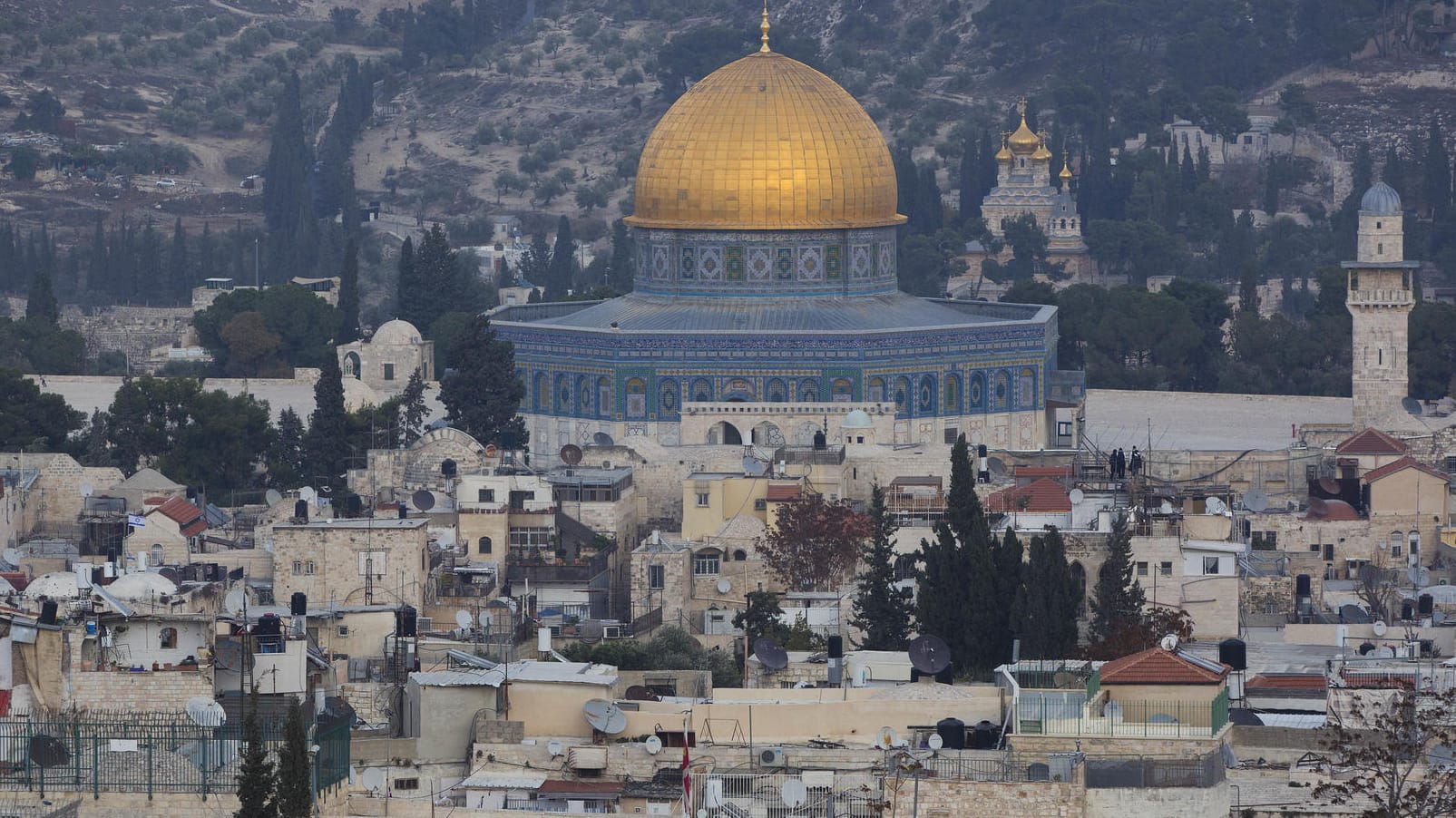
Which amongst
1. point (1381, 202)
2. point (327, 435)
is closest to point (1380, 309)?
point (1381, 202)

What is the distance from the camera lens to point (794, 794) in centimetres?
2839

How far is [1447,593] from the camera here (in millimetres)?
43219

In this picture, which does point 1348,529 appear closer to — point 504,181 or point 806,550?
point 806,550

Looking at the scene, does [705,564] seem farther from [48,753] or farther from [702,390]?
[48,753]

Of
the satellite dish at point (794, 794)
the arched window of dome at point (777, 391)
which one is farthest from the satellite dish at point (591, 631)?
the arched window of dome at point (777, 391)

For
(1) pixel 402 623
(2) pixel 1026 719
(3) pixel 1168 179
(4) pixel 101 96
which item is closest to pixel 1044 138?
(3) pixel 1168 179

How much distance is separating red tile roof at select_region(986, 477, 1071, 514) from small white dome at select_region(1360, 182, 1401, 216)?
1297 cm

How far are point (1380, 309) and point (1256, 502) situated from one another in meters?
11.2

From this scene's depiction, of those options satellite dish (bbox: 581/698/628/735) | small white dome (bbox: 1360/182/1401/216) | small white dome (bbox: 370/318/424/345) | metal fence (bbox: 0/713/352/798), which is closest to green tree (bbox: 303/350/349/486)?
small white dome (bbox: 370/318/424/345)

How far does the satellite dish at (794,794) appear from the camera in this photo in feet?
93.0

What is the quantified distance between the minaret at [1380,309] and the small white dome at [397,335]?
1498 centimetres

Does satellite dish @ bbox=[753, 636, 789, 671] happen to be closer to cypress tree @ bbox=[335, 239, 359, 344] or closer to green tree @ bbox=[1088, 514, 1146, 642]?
green tree @ bbox=[1088, 514, 1146, 642]

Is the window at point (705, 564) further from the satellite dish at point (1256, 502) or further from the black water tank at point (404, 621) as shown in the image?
the black water tank at point (404, 621)

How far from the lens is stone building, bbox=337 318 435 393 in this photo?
66.8m
